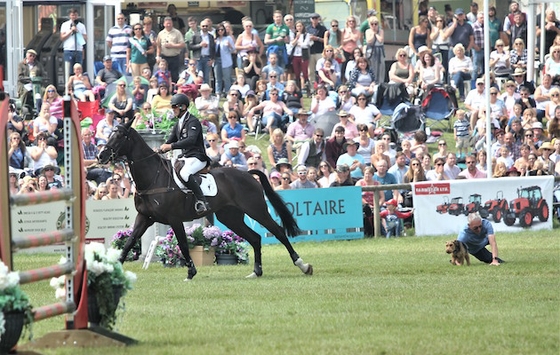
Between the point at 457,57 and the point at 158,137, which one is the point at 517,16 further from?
the point at 158,137

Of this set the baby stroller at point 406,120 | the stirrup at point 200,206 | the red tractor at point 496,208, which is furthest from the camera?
the baby stroller at point 406,120

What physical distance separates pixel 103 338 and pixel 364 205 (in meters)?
14.8

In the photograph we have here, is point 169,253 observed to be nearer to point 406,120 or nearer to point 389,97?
point 406,120

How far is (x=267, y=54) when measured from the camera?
3231cm

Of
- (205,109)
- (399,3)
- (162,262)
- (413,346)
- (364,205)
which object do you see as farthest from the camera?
(399,3)

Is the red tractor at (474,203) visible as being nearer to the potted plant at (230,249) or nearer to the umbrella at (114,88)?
the potted plant at (230,249)

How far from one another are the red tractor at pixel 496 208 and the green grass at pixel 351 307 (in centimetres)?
386

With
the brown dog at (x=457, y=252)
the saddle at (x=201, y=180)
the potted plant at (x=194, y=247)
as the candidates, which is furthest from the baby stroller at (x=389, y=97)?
the saddle at (x=201, y=180)

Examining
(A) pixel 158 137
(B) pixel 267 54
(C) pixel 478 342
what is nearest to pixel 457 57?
(B) pixel 267 54

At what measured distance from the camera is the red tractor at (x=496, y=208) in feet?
78.5

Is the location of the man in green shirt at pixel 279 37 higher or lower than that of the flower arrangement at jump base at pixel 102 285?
higher

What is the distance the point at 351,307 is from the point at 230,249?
702cm

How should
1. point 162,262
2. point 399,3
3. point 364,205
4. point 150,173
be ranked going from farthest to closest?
point 399,3
point 364,205
point 162,262
point 150,173

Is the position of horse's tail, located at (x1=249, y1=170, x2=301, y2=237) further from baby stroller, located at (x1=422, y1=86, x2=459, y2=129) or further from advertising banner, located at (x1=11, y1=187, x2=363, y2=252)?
baby stroller, located at (x1=422, y1=86, x2=459, y2=129)
